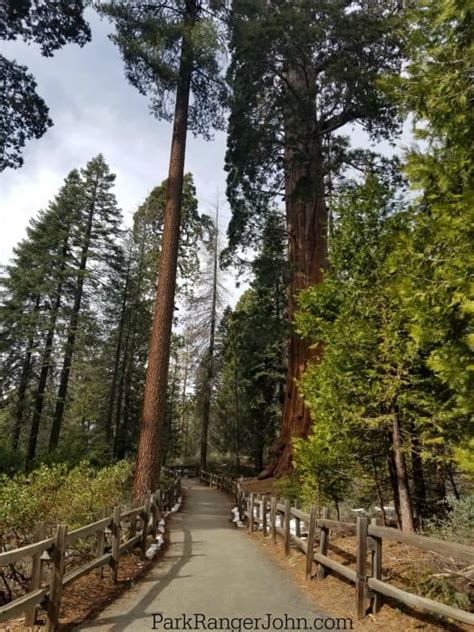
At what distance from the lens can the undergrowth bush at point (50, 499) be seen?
6270 mm

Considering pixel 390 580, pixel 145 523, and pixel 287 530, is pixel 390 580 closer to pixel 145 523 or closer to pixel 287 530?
pixel 287 530

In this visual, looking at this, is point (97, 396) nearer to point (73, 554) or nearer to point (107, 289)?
point (107, 289)

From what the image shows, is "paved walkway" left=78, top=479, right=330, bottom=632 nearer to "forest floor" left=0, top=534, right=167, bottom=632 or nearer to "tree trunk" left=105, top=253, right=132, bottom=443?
"forest floor" left=0, top=534, right=167, bottom=632

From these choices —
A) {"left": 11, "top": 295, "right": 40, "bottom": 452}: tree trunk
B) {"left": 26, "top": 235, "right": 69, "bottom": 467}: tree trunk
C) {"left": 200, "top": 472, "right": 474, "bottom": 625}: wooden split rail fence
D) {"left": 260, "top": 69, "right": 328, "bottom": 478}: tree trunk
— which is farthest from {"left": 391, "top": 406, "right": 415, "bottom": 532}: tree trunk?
{"left": 11, "top": 295, "right": 40, "bottom": 452}: tree trunk

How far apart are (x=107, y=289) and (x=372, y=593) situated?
23.9 metres

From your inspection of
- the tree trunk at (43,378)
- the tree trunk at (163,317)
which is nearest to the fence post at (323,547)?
the tree trunk at (163,317)

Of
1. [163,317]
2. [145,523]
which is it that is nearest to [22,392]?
[163,317]

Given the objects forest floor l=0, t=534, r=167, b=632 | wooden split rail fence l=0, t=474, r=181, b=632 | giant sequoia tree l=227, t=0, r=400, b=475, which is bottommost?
forest floor l=0, t=534, r=167, b=632

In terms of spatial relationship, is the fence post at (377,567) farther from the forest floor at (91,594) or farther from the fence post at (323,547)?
the forest floor at (91,594)

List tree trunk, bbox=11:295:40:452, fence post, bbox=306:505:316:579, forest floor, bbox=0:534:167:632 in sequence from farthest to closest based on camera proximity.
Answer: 1. tree trunk, bbox=11:295:40:452
2. fence post, bbox=306:505:316:579
3. forest floor, bbox=0:534:167:632

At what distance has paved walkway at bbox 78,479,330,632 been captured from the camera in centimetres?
486

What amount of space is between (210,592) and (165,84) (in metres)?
13.1

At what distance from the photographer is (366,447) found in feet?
25.7

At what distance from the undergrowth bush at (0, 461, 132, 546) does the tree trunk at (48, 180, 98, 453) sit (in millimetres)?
10249
